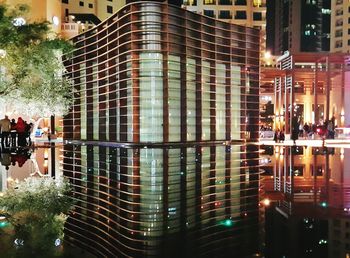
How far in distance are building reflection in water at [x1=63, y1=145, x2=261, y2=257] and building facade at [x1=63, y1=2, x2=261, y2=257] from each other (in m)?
0.04

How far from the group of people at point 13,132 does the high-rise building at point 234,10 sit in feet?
210

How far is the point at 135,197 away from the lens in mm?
9055

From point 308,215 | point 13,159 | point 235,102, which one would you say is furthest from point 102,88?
point 308,215

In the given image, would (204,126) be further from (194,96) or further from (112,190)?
(112,190)

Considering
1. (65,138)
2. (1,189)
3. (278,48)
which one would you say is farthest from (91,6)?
(278,48)

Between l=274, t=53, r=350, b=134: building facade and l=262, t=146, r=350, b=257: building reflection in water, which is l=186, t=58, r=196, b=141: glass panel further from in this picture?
l=262, t=146, r=350, b=257: building reflection in water

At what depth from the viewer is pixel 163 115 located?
84.1 feet

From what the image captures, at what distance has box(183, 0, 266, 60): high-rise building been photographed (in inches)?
3356

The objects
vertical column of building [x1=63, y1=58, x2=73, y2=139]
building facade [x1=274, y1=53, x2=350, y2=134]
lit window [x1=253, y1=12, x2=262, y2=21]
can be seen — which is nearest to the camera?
vertical column of building [x1=63, y1=58, x2=73, y2=139]

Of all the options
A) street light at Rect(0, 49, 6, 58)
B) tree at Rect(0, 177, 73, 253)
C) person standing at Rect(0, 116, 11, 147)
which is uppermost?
street light at Rect(0, 49, 6, 58)

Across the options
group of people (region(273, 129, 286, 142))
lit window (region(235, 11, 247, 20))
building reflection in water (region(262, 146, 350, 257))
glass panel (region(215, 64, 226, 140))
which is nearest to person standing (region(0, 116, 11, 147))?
glass panel (region(215, 64, 226, 140))

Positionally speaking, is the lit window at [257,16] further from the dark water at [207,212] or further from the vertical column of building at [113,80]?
the dark water at [207,212]

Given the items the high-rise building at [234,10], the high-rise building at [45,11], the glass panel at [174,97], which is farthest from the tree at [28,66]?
the high-rise building at [234,10]

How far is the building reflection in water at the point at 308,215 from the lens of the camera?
211 inches
